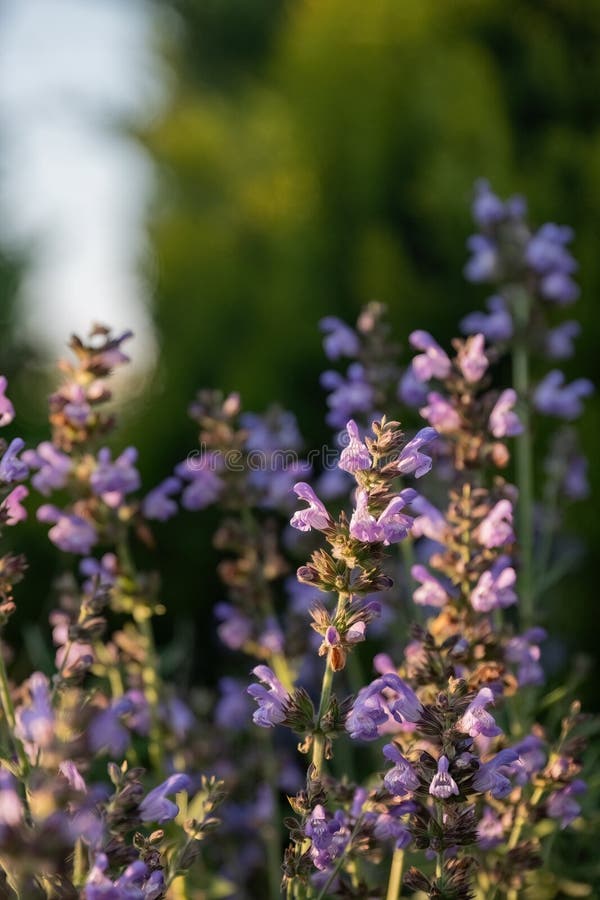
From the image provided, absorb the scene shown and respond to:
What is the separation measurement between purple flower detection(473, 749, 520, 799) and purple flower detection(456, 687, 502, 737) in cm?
6

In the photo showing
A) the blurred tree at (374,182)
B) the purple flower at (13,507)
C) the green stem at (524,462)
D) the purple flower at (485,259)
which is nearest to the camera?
the purple flower at (13,507)

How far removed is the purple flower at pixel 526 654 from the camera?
62.7 inches

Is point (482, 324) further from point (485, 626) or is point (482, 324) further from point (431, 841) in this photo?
point (431, 841)

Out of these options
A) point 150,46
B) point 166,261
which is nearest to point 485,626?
point 166,261

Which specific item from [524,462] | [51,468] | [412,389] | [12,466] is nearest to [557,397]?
[524,462]

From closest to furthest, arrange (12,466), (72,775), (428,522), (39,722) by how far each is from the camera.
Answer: (39,722), (72,775), (12,466), (428,522)

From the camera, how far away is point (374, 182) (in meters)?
4.45

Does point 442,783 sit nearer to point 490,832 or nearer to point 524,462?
point 490,832

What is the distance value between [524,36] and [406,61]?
537 millimetres

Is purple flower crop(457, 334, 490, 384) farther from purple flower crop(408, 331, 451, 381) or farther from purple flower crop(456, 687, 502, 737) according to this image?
purple flower crop(456, 687, 502, 737)

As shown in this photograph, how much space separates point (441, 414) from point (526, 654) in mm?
443

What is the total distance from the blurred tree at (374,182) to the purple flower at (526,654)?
7.38ft

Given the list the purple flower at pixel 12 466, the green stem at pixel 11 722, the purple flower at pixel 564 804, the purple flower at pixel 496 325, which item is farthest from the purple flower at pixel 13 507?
the purple flower at pixel 496 325

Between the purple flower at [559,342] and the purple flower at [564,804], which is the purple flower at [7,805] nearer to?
the purple flower at [564,804]
